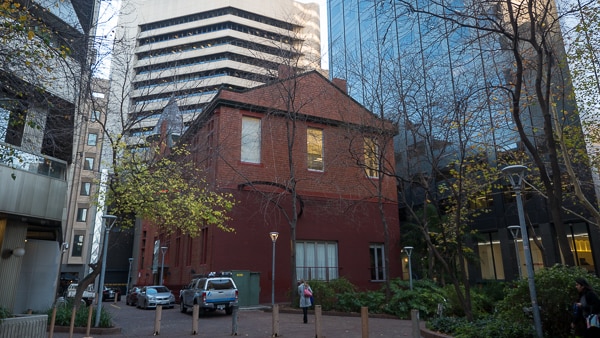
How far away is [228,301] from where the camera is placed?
19594 millimetres

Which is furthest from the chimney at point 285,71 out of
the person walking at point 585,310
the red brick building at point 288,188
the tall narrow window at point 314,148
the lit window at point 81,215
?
the lit window at point 81,215

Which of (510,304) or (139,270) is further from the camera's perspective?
(139,270)

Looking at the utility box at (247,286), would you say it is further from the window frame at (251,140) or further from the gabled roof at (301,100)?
the gabled roof at (301,100)

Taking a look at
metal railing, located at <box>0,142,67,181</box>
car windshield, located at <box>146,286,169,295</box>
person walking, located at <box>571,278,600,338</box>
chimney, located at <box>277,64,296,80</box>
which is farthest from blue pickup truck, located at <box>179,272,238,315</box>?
person walking, located at <box>571,278,600,338</box>

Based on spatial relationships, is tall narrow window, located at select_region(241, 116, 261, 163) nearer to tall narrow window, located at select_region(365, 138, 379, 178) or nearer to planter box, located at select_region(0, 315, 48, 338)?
tall narrow window, located at select_region(365, 138, 379, 178)

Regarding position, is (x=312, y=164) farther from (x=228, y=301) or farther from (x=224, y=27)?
(x=224, y=27)

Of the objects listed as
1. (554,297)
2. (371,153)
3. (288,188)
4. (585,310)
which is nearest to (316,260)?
(288,188)

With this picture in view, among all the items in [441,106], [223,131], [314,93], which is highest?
[314,93]

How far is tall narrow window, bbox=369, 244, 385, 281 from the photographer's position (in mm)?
28484

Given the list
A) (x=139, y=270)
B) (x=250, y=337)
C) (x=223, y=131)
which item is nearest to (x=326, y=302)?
(x=250, y=337)

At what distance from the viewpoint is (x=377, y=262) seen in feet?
94.8

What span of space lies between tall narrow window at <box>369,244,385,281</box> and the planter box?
21397 mm

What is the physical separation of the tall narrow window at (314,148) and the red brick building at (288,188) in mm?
69

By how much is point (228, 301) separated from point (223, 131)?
1071 cm
